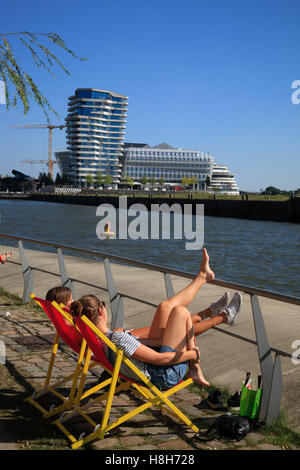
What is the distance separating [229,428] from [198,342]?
2576 millimetres

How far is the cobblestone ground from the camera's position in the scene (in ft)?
12.4

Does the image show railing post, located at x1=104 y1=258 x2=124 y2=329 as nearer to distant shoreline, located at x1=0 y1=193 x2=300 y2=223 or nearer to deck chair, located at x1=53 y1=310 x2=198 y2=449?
deck chair, located at x1=53 y1=310 x2=198 y2=449

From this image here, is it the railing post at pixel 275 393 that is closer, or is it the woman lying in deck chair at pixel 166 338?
the woman lying in deck chair at pixel 166 338

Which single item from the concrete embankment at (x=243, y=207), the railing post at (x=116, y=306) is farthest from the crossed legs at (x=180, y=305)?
the concrete embankment at (x=243, y=207)

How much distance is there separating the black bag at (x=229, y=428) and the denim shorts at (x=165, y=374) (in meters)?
0.39

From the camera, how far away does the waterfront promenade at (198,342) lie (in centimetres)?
408

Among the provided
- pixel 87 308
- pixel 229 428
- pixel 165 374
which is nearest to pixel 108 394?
pixel 165 374

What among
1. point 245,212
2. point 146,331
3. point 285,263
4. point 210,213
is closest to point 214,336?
point 146,331

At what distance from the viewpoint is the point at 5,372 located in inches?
207

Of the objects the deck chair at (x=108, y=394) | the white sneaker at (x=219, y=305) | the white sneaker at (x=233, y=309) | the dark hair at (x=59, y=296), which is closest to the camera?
the deck chair at (x=108, y=394)

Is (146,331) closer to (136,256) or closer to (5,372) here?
(5,372)

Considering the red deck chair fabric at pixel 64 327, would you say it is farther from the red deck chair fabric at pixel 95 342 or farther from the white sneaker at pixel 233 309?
the white sneaker at pixel 233 309

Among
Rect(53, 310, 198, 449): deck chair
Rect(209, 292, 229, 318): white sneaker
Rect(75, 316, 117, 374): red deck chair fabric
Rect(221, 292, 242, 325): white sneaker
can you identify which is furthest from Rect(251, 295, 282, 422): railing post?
Rect(75, 316, 117, 374): red deck chair fabric

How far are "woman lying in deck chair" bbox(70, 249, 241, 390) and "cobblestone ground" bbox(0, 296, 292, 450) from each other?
352 millimetres
